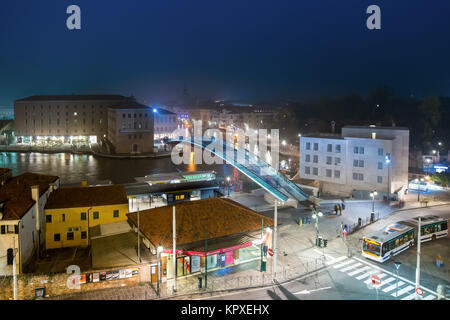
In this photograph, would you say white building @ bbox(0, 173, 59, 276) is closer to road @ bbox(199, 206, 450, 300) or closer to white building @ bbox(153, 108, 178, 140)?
road @ bbox(199, 206, 450, 300)

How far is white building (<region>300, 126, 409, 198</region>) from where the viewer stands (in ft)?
66.7

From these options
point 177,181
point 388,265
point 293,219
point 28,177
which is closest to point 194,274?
point 388,265

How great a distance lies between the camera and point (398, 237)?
37.1 ft

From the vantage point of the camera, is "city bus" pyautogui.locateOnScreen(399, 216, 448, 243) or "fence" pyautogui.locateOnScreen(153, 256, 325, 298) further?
"city bus" pyautogui.locateOnScreen(399, 216, 448, 243)

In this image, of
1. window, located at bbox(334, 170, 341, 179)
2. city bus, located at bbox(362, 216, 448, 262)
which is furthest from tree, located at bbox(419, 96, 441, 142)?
city bus, located at bbox(362, 216, 448, 262)

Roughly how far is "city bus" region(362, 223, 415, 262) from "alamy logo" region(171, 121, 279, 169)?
408 inches

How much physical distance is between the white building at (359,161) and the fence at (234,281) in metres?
10.8

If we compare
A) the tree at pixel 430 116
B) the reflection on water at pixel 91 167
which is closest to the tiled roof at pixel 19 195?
the reflection on water at pixel 91 167

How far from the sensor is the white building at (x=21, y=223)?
11.2 m

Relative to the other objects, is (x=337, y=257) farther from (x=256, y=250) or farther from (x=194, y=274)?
(x=194, y=274)

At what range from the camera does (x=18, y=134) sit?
5809 cm

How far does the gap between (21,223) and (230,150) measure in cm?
Result: 1617

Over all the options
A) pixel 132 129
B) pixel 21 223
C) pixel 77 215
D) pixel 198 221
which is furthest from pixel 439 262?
pixel 132 129

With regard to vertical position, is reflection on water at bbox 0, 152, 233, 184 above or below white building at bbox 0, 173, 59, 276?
below
